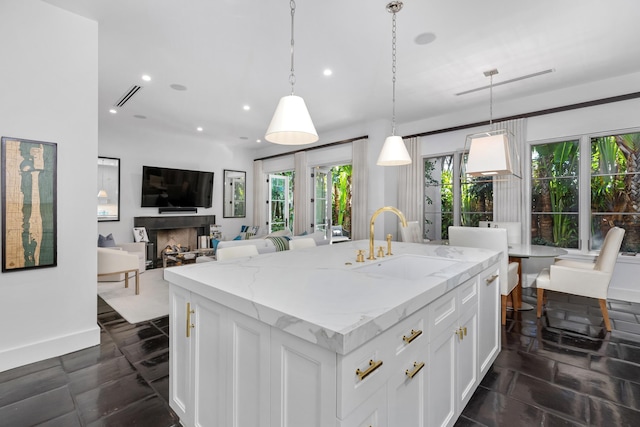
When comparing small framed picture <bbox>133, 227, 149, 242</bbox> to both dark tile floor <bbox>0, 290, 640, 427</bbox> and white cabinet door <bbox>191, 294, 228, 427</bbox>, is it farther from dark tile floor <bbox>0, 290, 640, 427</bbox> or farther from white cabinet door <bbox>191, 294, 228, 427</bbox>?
white cabinet door <bbox>191, 294, 228, 427</bbox>

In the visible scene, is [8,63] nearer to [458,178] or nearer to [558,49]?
[558,49]

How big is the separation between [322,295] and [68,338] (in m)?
2.62

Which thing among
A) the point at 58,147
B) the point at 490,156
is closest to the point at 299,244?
the point at 58,147

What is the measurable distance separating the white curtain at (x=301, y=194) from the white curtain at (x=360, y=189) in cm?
141

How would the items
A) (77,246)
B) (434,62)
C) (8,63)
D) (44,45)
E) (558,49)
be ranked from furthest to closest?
(434,62), (558,49), (77,246), (44,45), (8,63)

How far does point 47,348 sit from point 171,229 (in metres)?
4.91

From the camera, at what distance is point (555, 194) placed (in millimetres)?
4438

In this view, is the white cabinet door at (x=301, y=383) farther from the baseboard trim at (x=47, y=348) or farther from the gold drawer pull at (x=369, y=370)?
the baseboard trim at (x=47, y=348)

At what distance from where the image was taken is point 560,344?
→ 268 centimetres

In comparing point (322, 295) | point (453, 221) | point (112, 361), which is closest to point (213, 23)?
point (322, 295)

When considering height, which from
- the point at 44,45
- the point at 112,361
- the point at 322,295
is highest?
the point at 44,45

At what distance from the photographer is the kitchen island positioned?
896 millimetres

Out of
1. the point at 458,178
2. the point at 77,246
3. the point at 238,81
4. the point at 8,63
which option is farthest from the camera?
the point at 458,178

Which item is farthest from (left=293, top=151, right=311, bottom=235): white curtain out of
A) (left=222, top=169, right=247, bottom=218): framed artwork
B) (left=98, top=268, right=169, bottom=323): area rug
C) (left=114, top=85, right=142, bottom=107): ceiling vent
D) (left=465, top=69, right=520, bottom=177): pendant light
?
(left=465, top=69, right=520, bottom=177): pendant light
